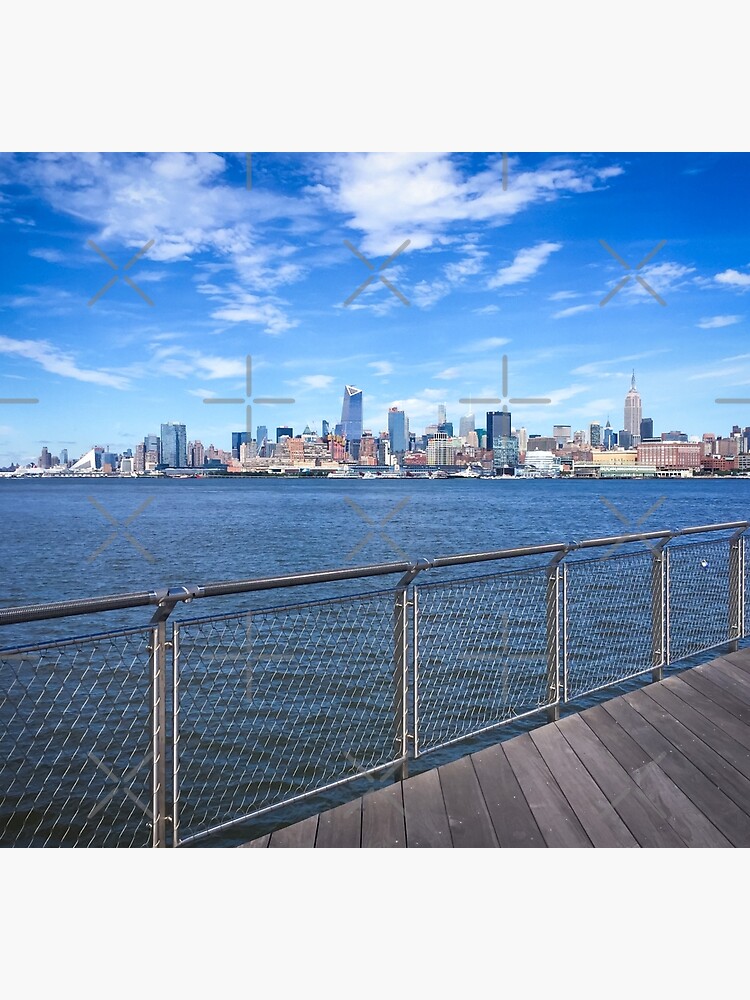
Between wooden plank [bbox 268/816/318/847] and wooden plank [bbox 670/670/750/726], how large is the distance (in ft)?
6.00

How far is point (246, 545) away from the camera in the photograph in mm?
20328

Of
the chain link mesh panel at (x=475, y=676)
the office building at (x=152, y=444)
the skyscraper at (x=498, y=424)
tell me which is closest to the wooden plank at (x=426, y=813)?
the chain link mesh panel at (x=475, y=676)

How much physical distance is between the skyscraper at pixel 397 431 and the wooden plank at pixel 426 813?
1350cm

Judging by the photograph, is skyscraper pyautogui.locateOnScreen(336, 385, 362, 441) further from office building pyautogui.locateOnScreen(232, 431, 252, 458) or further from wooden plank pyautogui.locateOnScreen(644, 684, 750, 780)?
wooden plank pyautogui.locateOnScreen(644, 684, 750, 780)

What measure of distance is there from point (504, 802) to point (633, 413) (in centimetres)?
1537

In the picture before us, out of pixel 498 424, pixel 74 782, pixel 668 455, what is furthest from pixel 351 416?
pixel 74 782

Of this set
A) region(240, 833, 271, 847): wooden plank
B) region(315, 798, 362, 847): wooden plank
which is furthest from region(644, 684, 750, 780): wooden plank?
region(240, 833, 271, 847): wooden plank

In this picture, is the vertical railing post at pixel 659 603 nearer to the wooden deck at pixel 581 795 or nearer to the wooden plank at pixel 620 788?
the wooden deck at pixel 581 795

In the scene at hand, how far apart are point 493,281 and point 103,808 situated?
50.3 feet

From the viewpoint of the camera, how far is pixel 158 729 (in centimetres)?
198

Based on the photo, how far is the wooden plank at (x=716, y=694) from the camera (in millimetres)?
2936

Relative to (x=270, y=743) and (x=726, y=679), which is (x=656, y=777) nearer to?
(x=726, y=679)

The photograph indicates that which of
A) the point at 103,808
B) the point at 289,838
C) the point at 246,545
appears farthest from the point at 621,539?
the point at 246,545
